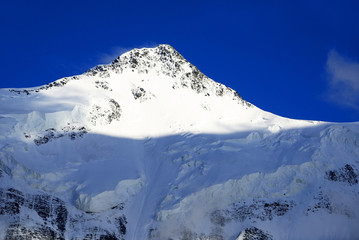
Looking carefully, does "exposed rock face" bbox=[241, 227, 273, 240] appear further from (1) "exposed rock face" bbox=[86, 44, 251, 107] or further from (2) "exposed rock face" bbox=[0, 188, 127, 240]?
(1) "exposed rock face" bbox=[86, 44, 251, 107]

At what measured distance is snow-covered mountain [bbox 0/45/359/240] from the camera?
74.8 m

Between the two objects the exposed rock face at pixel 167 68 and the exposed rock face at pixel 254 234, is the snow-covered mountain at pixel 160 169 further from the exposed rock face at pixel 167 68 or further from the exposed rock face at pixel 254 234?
the exposed rock face at pixel 167 68

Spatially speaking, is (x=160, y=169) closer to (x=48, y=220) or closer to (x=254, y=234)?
(x=254, y=234)

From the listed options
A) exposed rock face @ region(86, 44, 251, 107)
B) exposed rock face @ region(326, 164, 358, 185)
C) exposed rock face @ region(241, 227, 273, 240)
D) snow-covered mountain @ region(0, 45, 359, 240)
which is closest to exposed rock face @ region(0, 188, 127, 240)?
snow-covered mountain @ region(0, 45, 359, 240)

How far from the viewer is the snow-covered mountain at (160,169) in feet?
245

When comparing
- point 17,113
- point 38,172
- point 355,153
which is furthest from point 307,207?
point 17,113

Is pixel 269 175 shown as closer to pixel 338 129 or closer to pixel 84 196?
pixel 338 129

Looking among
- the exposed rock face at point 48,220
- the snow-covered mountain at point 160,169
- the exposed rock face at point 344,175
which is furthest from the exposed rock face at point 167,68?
the exposed rock face at point 48,220

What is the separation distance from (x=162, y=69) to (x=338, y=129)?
49717 mm

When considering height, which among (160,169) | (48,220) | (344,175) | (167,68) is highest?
(167,68)

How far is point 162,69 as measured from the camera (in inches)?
4948

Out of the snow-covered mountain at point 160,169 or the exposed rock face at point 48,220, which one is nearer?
the exposed rock face at point 48,220

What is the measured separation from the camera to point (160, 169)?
300 feet

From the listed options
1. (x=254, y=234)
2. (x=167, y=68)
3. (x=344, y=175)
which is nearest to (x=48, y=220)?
(x=254, y=234)
